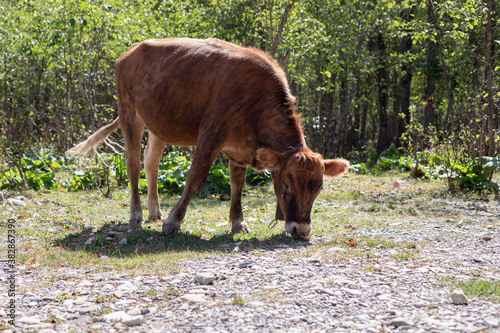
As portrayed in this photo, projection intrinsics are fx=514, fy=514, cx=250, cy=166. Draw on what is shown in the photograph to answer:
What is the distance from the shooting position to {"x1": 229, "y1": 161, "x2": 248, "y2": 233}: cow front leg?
6.93 m

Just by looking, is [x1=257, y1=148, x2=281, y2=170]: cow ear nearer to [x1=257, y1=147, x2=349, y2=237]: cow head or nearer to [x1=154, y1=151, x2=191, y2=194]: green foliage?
[x1=257, y1=147, x2=349, y2=237]: cow head

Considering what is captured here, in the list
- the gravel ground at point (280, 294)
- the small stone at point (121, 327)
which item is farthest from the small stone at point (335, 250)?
the small stone at point (121, 327)

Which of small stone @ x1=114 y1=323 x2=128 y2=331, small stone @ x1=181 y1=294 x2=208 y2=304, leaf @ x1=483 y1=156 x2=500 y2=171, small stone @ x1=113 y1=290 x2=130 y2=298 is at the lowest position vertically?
small stone @ x1=113 y1=290 x2=130 y2=298

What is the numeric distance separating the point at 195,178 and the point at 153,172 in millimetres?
1993

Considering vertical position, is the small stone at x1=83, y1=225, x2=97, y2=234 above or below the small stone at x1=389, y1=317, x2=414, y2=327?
below

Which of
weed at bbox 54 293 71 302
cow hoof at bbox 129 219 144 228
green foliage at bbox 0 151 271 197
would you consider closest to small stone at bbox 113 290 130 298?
weed at bbox 54 293 71 302

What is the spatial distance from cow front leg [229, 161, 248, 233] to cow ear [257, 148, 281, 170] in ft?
4.15

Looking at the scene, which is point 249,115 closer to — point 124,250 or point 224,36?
point 124,250

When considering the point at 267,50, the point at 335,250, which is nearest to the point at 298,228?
the point at 335,250

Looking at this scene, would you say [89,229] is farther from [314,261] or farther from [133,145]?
[314,261]

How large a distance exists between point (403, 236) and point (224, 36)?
8289 millimetres

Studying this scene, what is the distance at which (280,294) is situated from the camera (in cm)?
408

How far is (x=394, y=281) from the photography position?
4.46 meters

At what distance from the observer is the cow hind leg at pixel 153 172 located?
8.00 m
